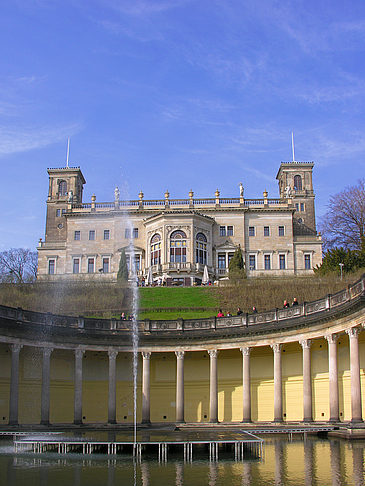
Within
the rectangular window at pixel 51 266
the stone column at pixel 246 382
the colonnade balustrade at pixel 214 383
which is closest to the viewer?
the colonnade balustrade at pixel 214 383

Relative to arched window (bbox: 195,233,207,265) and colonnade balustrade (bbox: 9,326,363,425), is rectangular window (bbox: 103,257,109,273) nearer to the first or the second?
arched window (bbox: 195,233,207,265)

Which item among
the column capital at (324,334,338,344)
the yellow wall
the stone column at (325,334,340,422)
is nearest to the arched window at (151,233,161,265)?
the yellow wall

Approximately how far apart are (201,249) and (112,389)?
201ft

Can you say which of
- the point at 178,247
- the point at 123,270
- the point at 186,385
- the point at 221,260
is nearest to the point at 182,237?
the point at 178,247

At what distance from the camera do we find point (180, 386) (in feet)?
154

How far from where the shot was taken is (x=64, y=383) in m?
47.8

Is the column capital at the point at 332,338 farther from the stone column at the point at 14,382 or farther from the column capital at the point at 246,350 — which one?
the stone column at the point at 14,382

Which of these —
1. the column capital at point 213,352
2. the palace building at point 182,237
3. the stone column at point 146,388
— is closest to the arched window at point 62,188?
the palace building at point 182,237

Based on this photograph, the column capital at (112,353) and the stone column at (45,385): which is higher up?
the column capital at (112,353)

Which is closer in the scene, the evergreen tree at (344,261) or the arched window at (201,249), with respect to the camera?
the evergreen tree at (344,261)

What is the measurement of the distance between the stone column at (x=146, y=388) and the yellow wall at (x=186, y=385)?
2423 mm

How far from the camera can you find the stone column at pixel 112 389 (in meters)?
45.6

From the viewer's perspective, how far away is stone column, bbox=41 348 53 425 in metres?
42.5

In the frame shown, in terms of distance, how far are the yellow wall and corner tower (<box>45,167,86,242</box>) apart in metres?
77.7
